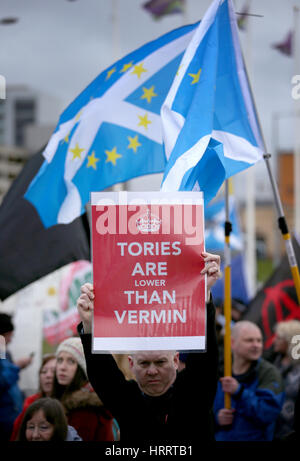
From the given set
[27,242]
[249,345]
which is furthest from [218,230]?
[249,345]

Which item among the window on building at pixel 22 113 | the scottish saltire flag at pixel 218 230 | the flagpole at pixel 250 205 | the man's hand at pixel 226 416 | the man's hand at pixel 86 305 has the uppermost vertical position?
the window on building at pixel 22 113

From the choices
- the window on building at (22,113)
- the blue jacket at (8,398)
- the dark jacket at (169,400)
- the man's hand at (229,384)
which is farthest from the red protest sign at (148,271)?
the window on building at (22,113)

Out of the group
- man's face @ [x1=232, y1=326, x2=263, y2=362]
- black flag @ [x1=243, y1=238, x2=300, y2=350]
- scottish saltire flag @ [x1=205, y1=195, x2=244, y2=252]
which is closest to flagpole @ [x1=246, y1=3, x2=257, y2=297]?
scottish saltire flag @ [x1=205, y1=195, x2=244, y2=252]

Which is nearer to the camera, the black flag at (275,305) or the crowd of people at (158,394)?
the crowd of people at (158,394)

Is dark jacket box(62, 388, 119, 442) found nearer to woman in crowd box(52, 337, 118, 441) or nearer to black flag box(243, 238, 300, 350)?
woman in crowd box(52, 337, 118, 441)

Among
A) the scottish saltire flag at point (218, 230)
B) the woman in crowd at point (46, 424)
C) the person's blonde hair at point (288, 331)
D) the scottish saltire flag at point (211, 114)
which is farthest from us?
the scottish saltire flag at point (218, 230)

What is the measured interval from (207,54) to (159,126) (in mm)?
940

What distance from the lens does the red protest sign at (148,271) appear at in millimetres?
2742

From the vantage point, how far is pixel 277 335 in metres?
6.29

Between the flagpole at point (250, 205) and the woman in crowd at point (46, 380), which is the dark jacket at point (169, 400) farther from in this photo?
the flagpole at point (250, 205)

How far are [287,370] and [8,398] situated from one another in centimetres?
212

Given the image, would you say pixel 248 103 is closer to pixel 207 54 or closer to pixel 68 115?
pixel 207 54

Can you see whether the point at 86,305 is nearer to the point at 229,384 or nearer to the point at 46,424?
the point at 46,424
